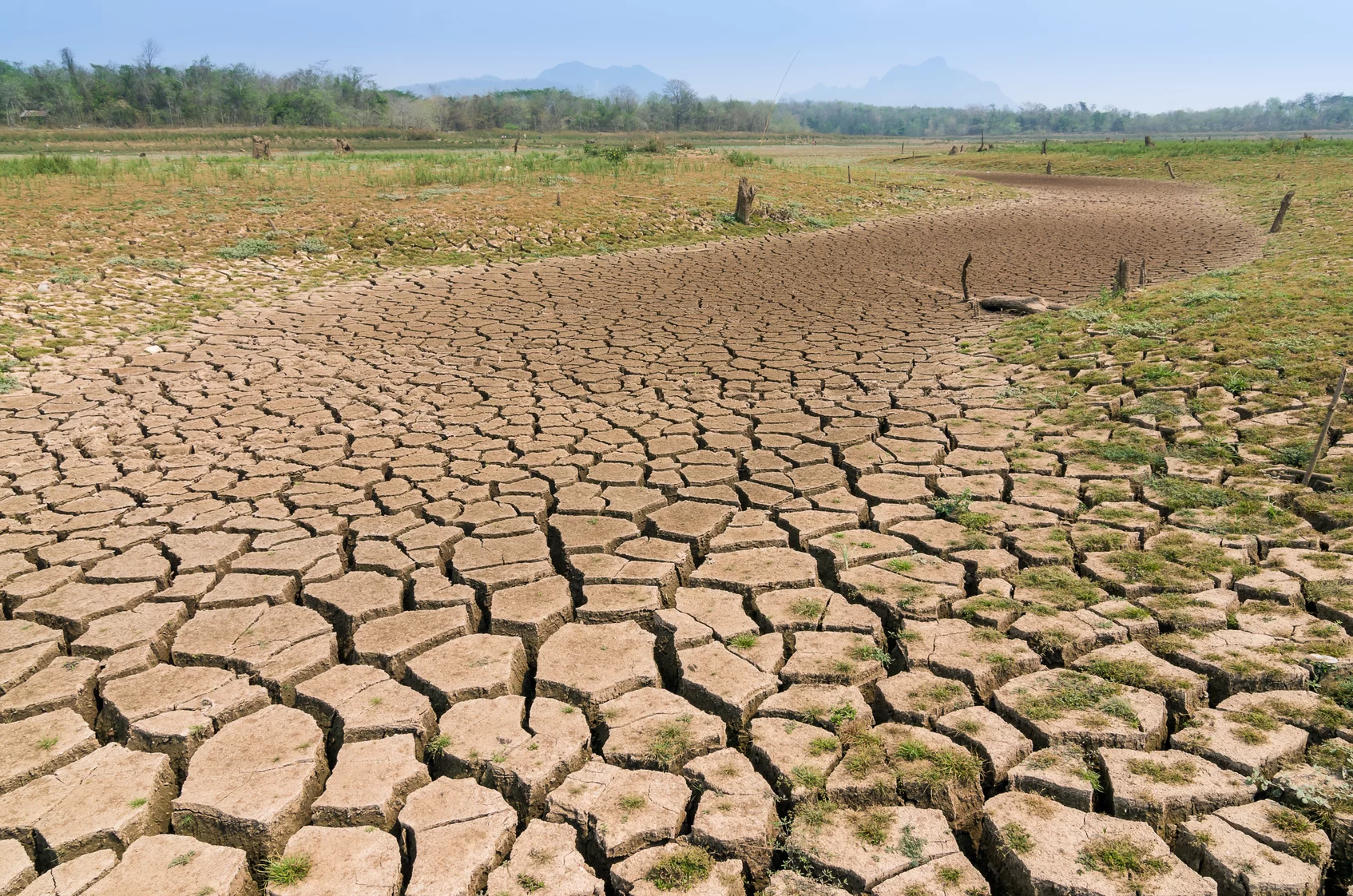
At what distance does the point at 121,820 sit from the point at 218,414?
13.4 ft

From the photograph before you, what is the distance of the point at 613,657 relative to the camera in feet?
10.1

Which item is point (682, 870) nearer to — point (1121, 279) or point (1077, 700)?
point (1077, 700)

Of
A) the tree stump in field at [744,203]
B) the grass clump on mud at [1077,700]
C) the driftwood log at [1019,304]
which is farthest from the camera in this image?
the tree stump in field at [744,203]

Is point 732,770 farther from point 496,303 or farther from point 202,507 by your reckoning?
point 496,303

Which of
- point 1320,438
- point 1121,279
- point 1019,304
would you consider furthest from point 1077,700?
point 1121,279

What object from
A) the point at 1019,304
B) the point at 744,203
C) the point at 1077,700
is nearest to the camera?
the point at 1077,700

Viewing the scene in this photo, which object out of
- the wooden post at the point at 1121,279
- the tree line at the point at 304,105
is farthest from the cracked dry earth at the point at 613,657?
the tree line at the point at 304,105

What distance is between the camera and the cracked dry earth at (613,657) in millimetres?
2201

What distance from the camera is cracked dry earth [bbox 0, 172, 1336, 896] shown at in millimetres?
2201

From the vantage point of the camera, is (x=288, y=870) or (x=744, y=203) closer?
(x=288, y=870)

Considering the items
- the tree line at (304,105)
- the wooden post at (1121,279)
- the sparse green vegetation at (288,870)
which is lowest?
the sparse green vegetation at (288,870)

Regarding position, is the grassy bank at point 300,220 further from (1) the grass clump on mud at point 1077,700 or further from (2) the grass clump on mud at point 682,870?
(1) the grass clump on mud at point 1077,700

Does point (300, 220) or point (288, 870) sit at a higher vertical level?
point (300, 220)

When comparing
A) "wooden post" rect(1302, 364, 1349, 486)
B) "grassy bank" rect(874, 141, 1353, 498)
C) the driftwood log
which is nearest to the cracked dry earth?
"grassy bank" rect(874, 141, 1353, 498)
